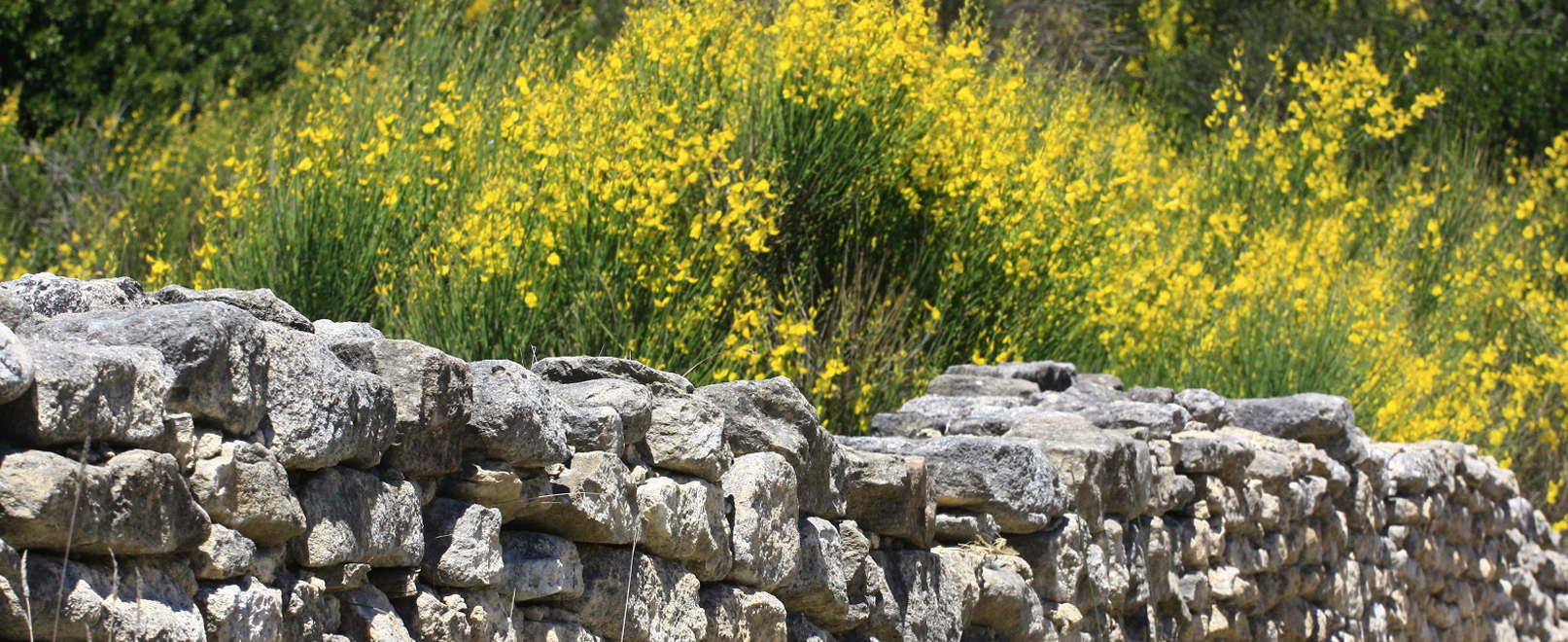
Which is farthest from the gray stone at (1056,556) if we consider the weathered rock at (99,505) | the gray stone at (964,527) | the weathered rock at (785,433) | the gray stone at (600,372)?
the weathered rock at (99,505)

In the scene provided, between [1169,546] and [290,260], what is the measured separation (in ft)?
9.37

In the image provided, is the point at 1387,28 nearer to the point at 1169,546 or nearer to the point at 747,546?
the point at 1169,546

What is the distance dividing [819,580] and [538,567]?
79 cm

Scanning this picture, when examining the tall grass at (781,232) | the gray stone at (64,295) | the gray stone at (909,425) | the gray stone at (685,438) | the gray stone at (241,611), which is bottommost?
the gray stone at (241,611)

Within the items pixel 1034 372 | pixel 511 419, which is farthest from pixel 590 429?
pixel 1034 372

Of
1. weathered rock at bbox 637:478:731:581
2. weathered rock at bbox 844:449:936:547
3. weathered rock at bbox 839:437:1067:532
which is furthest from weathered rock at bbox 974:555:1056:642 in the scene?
weathered rock at bbox 637:478:731:581

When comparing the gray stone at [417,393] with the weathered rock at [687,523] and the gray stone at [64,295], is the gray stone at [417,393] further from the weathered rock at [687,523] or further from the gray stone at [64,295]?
the weathered rock at [687,523]

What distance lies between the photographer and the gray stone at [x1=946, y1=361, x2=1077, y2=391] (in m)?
4.98

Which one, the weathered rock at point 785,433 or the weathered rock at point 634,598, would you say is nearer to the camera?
the weathered rock at point 634,598

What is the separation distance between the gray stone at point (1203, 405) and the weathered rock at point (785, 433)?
7.89 ft

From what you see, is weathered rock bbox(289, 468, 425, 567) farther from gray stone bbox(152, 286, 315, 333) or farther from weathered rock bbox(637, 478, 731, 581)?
weathered rock bbox(637, 478, 731, 581)

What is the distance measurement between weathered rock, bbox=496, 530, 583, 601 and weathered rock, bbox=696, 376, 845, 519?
0.52m

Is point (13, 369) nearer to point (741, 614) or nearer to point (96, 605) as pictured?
point (96, 605)

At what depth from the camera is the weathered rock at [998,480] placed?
11.7 feet
